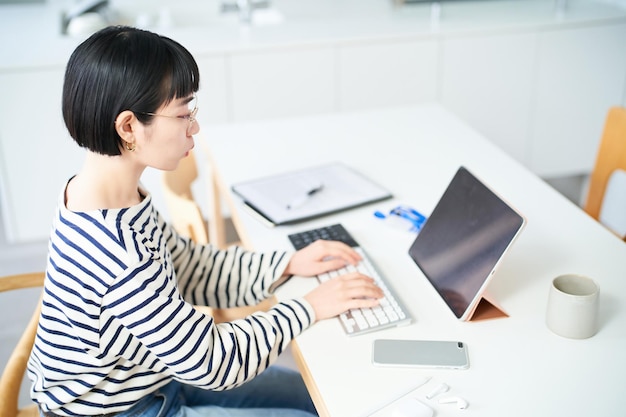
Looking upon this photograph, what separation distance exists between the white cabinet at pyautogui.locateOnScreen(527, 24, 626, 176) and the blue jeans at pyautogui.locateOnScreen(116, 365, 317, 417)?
89.0 inches

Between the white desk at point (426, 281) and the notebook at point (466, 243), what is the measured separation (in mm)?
27

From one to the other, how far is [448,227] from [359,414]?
0.48 m

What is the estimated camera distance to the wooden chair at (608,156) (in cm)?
195

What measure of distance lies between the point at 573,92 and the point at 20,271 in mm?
2527

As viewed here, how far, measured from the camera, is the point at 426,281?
4.57 feet

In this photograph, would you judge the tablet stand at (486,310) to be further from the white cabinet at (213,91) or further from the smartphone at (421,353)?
the white cabinet at (213,91)

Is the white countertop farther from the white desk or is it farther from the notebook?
the notebook

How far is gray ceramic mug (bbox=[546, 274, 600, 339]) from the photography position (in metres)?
1.16

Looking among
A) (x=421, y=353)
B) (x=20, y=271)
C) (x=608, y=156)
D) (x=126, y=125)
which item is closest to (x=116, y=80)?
Result: (x=126, y=125)

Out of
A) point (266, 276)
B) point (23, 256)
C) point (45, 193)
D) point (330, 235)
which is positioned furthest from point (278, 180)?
point (23, 256)

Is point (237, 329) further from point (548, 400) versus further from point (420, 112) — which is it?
point (420, 112)

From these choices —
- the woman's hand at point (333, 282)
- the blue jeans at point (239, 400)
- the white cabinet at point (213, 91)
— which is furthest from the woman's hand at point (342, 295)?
the white cabinet at point (213, 91)

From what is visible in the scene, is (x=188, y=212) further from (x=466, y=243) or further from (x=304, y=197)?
(x=466, y=243)

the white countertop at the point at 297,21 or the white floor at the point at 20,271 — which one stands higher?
the white countertop at the point at 297,21
